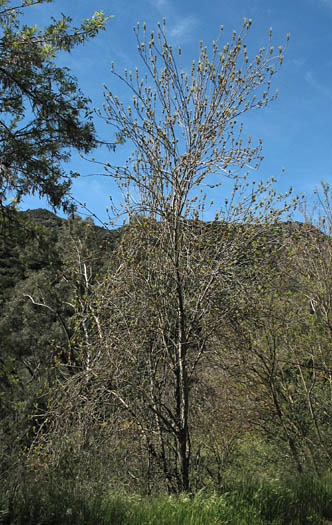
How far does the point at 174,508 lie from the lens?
11.5 ft

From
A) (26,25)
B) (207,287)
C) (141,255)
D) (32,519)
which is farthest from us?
(26,25)

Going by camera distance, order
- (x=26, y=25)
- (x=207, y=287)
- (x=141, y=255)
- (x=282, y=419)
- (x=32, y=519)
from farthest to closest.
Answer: (x=282, y=419) → (x=26, y=25) → (x=141, y=255) → (x=207, y=287) → (x=32, y=519)

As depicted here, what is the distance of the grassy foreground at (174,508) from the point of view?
3314mm

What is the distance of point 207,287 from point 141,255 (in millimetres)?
891

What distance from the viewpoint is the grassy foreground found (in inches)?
130

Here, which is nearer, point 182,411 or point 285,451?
point 182,411

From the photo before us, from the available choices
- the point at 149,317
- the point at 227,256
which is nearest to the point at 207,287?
the point at 227,256

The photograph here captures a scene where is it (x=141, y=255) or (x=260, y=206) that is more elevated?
(x=260, y=206)

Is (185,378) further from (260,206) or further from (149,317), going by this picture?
(260,206)

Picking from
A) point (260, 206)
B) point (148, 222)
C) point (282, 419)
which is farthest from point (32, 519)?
point (282, 419)

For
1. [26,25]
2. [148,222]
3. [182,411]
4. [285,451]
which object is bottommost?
[285,451]

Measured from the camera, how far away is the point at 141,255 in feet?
16.0

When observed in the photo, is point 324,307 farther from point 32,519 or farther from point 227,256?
point 32,519

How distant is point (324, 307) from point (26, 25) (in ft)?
20.8
